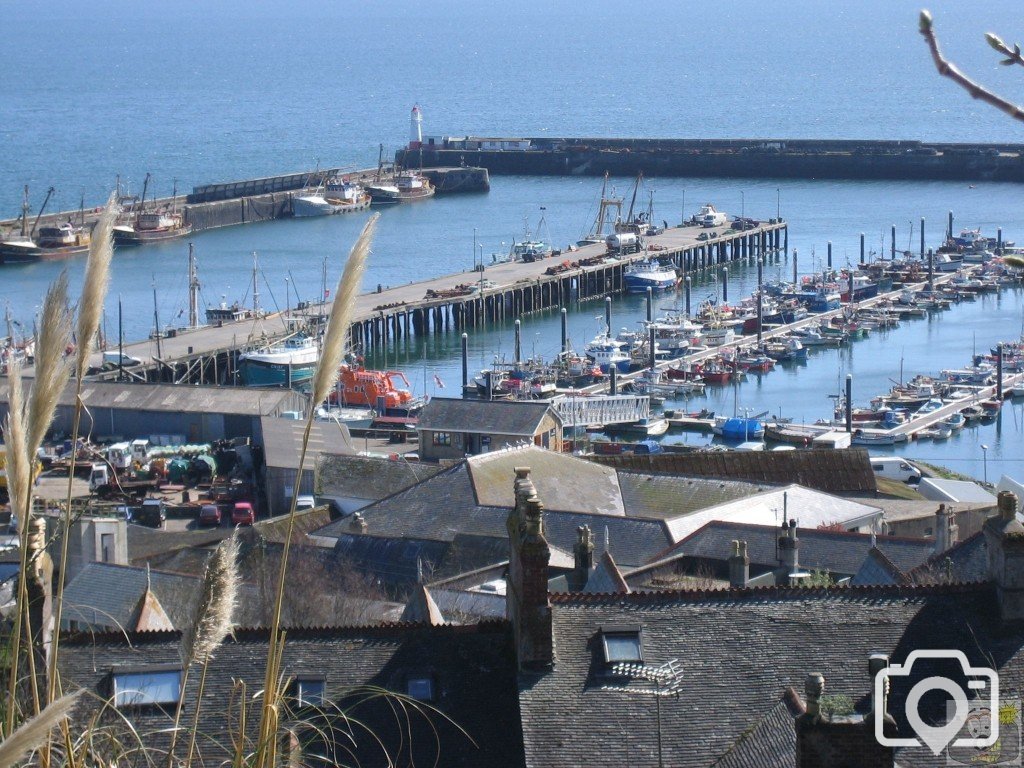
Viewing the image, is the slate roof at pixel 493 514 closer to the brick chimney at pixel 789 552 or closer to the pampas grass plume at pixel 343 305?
the brick chimney at pixel 789 552

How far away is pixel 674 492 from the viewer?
1116 inches

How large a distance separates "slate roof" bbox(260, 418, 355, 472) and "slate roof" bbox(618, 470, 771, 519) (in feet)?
24.9

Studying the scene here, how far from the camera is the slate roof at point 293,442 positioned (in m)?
36.1

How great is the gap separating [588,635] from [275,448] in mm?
27125

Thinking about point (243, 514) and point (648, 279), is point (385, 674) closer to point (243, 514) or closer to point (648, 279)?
point (243, 514)

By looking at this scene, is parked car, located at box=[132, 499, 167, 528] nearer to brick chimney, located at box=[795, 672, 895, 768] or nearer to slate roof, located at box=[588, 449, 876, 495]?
slate roof, located at box=[588, 449, 876, 495]

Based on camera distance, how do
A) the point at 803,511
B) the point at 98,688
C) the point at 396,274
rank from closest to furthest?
1. the point at 98,688
2. the point at 803,511
3. the point at 396,274

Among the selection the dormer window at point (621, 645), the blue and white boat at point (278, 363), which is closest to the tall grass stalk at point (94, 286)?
the dormer window at point (621, 645)

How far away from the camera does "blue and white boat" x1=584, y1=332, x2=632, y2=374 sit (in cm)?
5934

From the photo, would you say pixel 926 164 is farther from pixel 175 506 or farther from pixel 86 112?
pixel 86 112

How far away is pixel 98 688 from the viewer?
10.6 m

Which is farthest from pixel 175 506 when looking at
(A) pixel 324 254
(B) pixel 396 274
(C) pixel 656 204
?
(C) pixel 656 204

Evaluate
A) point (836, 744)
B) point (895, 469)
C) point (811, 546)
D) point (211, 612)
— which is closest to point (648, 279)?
point (895, 469)

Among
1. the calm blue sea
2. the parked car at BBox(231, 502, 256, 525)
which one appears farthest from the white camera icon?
the parked car at BBox(231, 502, 256, 525)
